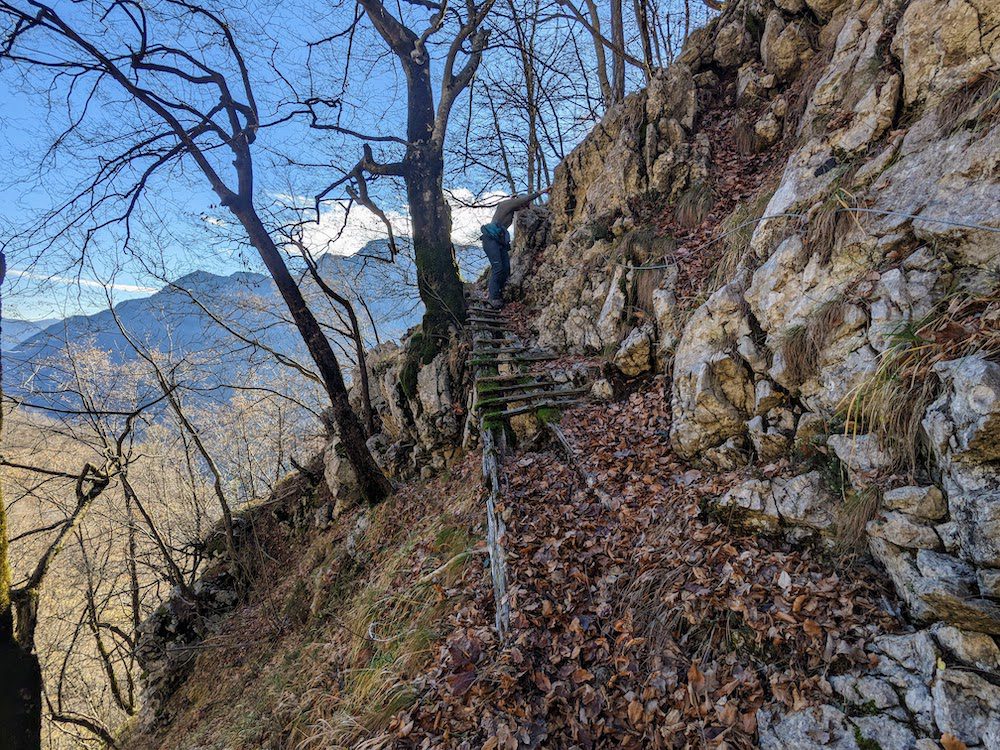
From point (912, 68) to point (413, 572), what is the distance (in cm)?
741

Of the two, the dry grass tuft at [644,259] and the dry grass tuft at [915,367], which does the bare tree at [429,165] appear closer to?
the dry grass tuft at [644,259]

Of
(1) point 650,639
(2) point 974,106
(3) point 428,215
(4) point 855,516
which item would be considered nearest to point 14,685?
(1) point 650,639

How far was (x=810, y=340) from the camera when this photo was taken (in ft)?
10.8

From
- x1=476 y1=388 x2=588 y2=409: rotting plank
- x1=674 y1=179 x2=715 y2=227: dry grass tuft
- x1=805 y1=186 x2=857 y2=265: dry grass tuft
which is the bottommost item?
x1=476 y1=388 x2=588 y2=409: rotting plank

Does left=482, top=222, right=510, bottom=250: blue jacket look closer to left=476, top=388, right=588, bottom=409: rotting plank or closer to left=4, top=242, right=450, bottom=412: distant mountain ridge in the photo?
left=4, top=242, right=450, bottom=412: distant mountain ridge

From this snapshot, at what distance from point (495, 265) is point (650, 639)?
32.1 ft

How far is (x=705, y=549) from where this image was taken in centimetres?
313

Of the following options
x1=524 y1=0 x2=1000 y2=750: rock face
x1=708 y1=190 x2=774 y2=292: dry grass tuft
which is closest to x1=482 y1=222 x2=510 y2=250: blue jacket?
x1=524 y1=0 x2=1000 y2=750: rock face

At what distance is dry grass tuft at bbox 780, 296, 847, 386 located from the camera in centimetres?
319

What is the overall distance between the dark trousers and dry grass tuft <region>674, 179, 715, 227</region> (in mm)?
5029

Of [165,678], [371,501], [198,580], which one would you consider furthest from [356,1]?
[165,678]

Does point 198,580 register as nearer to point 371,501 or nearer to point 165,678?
point 165,678

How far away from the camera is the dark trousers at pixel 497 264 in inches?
428

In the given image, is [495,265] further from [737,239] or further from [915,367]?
[915,367]
